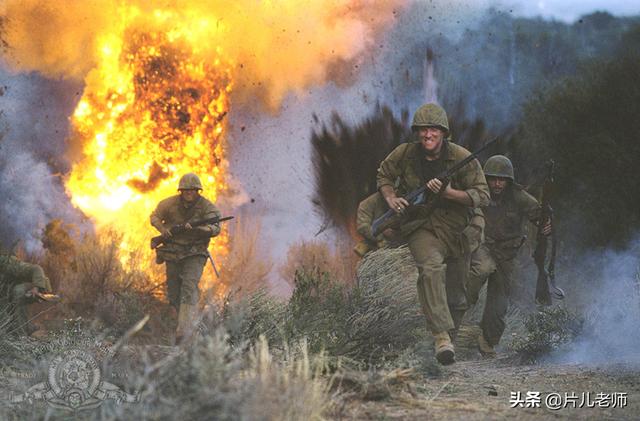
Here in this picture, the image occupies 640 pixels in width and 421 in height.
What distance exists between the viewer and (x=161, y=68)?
21984 millimetres

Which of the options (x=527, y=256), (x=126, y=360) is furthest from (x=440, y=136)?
(x=527, y=256)

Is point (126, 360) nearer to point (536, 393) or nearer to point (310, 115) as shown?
point (536, 393)

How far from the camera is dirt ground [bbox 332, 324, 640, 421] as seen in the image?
612 cm

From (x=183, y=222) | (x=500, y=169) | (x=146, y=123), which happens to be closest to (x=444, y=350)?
(x=500, y=169)

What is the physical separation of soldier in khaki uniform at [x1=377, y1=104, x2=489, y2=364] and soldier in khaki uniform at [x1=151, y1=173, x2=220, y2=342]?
16.3 ft

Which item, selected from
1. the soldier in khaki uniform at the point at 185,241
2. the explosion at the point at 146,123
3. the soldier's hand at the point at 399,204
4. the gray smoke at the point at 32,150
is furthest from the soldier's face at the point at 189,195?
the gray smoke at the point at 32,150

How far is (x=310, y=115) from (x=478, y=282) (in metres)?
13.4

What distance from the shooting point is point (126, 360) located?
670 centimetres

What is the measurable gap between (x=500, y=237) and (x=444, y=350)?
3.46 meters

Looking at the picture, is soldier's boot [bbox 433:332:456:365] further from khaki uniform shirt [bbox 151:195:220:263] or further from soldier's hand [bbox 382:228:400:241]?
khaki uniform shirt [bbox 151:195:220:263]

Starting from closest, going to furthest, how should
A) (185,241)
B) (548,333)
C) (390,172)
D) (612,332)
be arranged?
1. (390,172)
2. (612,332)
3. (548,333)
4. (185,241)

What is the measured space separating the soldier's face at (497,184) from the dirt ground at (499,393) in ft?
7.77

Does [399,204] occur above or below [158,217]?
below

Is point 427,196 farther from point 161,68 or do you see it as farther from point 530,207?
point 161,68
